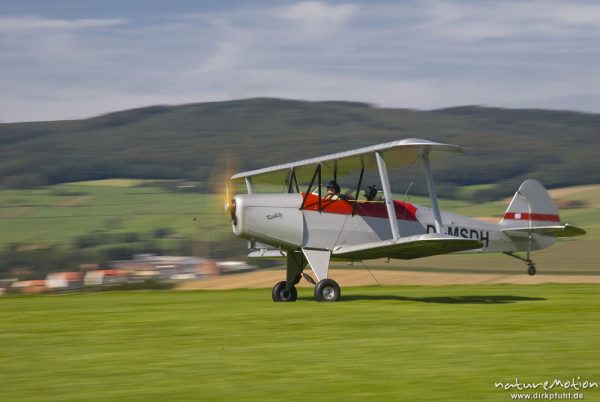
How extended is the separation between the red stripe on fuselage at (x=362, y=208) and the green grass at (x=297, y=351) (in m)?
2.21

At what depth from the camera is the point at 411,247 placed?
1527cm

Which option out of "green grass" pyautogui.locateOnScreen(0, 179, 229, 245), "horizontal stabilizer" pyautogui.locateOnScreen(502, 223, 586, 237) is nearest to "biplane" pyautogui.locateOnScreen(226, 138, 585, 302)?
"horizontal stabilizer" pyautogui.locateOnScreen(502, 223, 586, 237)

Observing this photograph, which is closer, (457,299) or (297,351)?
(297,351)

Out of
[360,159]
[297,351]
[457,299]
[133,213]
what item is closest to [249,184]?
[360,159]

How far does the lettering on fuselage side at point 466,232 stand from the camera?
17562mm

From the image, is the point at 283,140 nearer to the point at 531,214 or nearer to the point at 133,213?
the point at 133,213

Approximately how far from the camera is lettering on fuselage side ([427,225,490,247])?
17.6m

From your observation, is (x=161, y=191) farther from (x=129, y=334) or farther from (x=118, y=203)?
(x=129, y=334)

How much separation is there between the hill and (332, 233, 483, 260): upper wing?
6944 centimetres

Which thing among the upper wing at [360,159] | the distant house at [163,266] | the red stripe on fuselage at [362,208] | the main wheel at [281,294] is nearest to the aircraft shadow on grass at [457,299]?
the main wheel at [281,294]

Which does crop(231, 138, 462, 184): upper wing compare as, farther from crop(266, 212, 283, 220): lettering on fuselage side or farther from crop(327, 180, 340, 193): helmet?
crop(266, 212, 283, 220): lettering on fuselage side

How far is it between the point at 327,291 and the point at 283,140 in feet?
421

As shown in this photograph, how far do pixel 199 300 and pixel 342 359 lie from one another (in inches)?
385

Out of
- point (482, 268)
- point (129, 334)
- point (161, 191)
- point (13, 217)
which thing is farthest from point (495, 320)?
point (161, 191)
